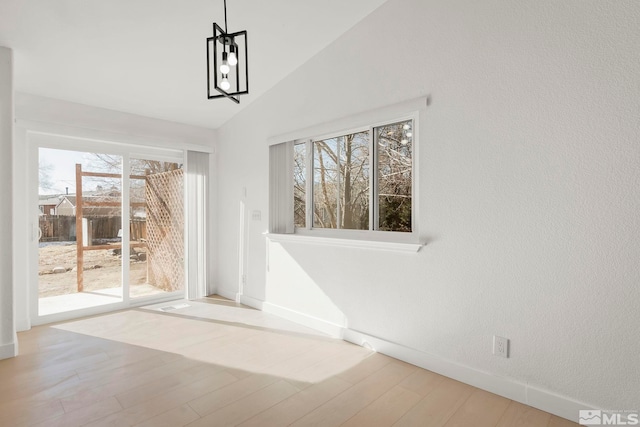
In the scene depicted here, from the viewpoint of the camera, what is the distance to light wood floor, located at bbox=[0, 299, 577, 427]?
193 centimetres

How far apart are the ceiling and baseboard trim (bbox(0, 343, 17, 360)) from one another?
7.89 ft

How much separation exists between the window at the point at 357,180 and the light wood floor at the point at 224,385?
46.9 inches

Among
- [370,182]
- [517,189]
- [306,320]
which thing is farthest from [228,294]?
[517,189]

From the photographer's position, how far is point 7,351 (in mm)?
2699

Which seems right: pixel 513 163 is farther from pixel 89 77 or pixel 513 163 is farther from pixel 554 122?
pixel 89 77

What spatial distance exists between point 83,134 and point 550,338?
4650 mm

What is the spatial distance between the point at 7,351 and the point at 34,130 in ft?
6.91

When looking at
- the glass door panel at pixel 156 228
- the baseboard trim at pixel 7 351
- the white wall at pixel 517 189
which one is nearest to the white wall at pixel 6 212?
the baseboard trim at pixel 7 351

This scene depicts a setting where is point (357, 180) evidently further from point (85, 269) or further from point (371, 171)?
point (85, 269)

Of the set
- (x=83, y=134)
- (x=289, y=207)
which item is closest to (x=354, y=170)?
(x=289, y=207)

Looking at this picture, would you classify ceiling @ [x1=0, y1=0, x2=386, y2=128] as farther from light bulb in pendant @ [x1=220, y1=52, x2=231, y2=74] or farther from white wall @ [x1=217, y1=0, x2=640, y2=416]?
light bulb in pendant @ [x1=220, y1=52, x2=231, y2=74]

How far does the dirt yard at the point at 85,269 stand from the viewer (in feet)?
11.5

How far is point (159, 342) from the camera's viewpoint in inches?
119

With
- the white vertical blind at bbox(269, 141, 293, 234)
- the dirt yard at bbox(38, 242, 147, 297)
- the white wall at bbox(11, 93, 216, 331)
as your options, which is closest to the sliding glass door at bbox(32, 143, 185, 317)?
the dirt yard at bbox(38, 242, 147, 297)
